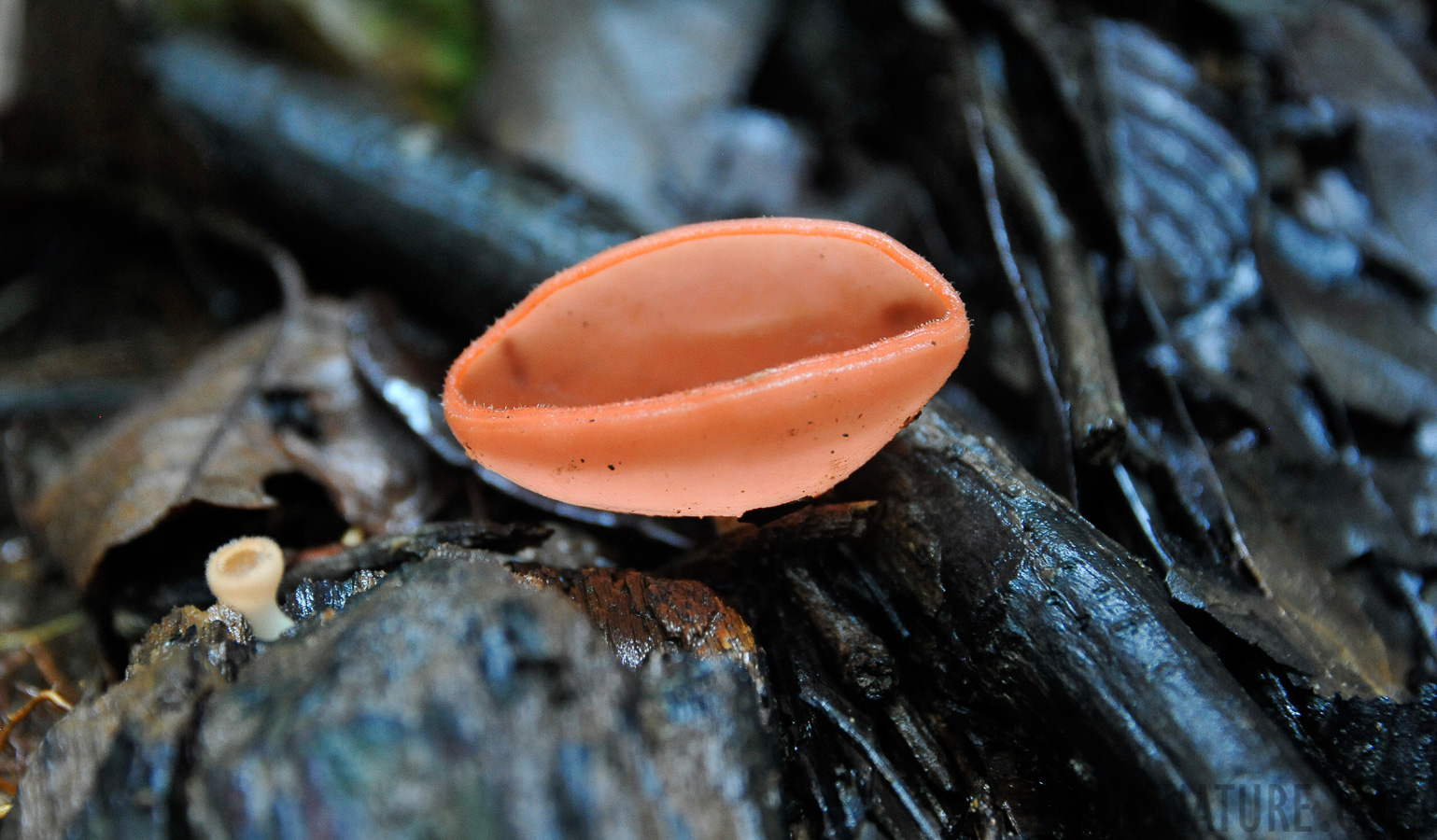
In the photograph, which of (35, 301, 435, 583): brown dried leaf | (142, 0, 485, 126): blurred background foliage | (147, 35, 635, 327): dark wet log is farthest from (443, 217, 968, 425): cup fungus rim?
(142, 0, 485, 126): blurred background foliage

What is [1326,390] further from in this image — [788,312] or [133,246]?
[133,246]

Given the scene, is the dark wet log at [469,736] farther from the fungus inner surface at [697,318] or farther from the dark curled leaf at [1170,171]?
the dark curled leaf at [1170,171]

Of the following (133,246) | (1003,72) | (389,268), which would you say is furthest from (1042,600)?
(133,246)

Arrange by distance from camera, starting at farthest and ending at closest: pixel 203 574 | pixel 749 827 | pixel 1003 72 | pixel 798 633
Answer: pixel 1003 72
pixel 203 574
pixel 798 633
pixel 749 827

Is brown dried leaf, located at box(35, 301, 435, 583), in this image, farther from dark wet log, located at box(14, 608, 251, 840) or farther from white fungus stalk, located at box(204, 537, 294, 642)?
dark wet log, located at box(14, 608, 251, 840)

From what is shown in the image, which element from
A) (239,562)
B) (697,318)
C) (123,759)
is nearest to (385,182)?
(697,318)

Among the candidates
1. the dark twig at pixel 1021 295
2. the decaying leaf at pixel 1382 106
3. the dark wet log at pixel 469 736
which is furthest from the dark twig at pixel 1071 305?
the decaying leaf at pixel 1382 106

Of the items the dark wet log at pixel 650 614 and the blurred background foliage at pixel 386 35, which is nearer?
the dark wet log at pixel 650 614
